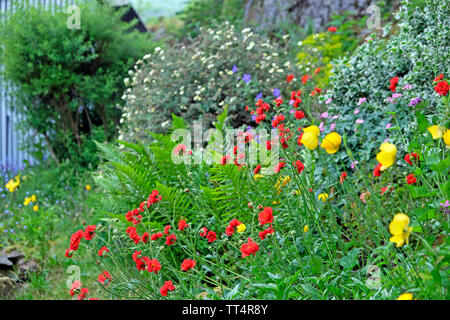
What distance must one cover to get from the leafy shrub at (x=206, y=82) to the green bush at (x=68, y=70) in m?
1.66

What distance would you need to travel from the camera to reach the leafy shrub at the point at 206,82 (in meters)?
4.62

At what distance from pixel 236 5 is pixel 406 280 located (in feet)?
30.9

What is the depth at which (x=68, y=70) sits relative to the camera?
6805mm

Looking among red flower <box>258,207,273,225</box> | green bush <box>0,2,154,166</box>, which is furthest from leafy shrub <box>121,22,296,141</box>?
red flower <box>258,207,273,225</box>

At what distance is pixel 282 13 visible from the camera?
876 centimetres

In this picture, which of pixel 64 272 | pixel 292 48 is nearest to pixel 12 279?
pixel 64 272

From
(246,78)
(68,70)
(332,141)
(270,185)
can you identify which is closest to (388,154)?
(332,141)

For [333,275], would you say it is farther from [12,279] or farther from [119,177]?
[12,279]

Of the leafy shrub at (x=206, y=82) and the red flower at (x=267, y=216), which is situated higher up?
the leafy shrub at (x=206, y=82)

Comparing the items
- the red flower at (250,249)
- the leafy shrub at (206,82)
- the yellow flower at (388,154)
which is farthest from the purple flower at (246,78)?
the yellow flower at (388,154)

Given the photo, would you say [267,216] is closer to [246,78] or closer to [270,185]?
[270,185]

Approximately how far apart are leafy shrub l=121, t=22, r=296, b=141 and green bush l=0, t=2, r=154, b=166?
1.66 m

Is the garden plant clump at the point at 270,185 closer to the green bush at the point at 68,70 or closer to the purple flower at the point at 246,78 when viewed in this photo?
the purple flower at the point at 246,78

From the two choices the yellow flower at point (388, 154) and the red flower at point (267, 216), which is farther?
the red flower at point (267, 216)
